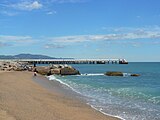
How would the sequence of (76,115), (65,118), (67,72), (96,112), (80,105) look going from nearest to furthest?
(65,118), (76,115), (96,112), (80,105), (67,72)

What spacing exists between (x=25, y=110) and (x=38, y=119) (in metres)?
2.59

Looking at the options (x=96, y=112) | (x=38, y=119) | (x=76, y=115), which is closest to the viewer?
(x=38, y=119)

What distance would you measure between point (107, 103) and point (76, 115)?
5.92 meters

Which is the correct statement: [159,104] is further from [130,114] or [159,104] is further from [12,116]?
[12,116]

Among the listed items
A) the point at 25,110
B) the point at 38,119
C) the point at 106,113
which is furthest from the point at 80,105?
the point at 38,119

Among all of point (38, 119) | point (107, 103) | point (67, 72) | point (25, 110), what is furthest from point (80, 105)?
point (67, 72)

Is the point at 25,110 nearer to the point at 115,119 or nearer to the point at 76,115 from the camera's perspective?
the point at 76,115

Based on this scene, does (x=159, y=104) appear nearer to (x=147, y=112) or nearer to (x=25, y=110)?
(x=147, y=112)

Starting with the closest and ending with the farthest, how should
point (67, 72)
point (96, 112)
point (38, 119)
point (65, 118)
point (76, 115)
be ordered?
1. point (38, 119)
2. point (65, 118)
3. point (76, 115)
4. point (96, 112)
5. point (67, 72)

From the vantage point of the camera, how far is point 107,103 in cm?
2372

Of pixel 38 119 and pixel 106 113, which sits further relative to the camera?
pixel 106 113

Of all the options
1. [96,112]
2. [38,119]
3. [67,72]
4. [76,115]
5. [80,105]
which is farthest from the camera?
[67,72]

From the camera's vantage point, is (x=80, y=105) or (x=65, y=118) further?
(x=80, y=105)

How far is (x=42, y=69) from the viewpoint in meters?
71.4
